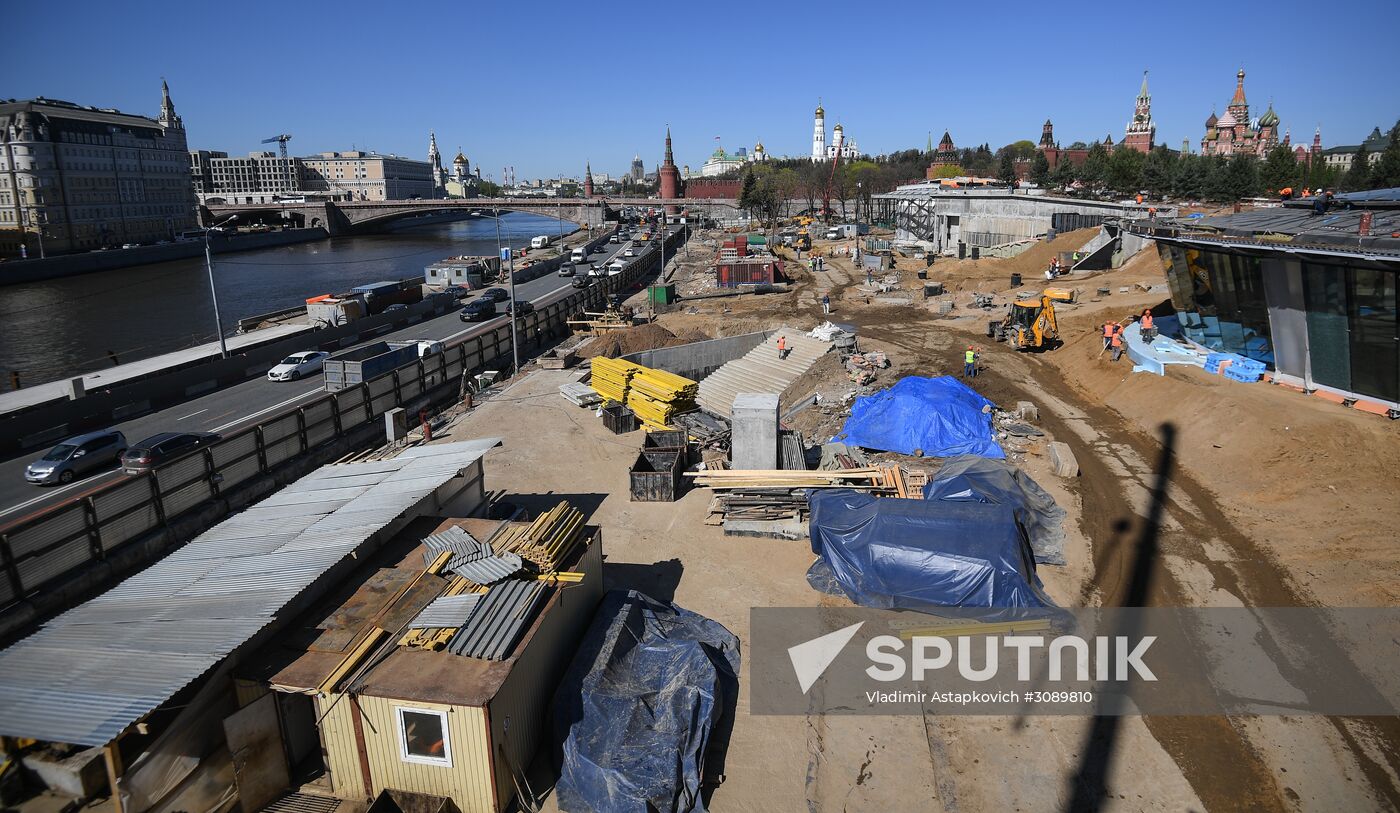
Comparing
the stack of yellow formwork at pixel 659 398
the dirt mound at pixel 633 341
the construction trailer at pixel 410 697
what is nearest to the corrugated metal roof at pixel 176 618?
the construction trailer at pixel 410 697

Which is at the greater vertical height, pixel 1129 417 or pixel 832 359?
pixel 832 359

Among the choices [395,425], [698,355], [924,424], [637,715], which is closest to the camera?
[637,715]

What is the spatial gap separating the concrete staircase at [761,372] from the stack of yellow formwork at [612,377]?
2.93m

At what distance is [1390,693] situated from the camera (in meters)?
11.7

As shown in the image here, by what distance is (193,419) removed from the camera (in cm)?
2794

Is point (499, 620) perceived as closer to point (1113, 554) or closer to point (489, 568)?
point (489, 568)

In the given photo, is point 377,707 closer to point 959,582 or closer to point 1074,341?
point 959,582

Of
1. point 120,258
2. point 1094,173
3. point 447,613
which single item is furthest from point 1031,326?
point 120,258

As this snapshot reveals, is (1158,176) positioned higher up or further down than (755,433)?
higher up

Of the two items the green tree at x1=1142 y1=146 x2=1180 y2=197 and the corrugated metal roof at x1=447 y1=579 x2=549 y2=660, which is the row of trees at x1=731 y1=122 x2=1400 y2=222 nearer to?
the green tree at x1=1142 y1=146 x2=1180 y2=197

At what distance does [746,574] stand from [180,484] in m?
13.5

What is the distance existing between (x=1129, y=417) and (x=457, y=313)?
A: 138 ft

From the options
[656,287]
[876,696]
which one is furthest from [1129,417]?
[656,287]

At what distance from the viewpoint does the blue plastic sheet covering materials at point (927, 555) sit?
13625 millimetres
